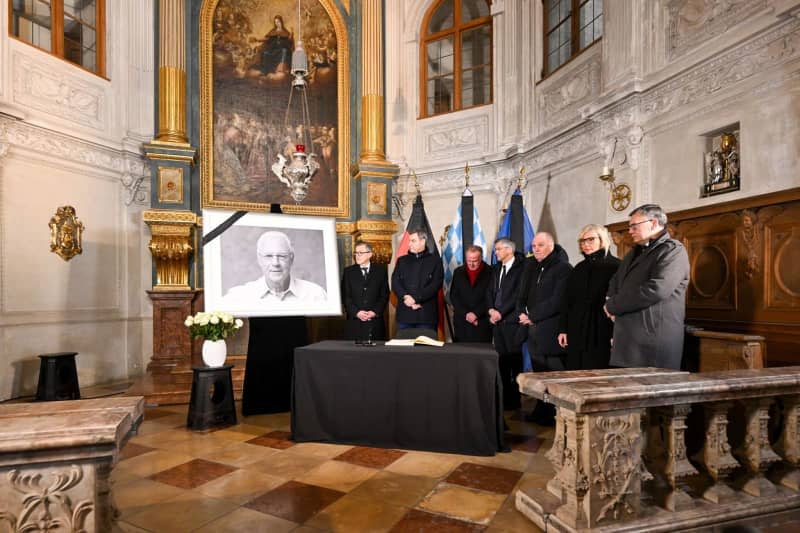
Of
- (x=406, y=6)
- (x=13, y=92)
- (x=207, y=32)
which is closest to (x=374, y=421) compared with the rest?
(x=13, y=92)

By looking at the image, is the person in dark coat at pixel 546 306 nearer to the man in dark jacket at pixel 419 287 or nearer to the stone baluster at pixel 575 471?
the man in dark jacket at pixel 419 287

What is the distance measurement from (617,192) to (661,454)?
3.47m

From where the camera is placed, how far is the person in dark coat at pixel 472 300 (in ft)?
16.0

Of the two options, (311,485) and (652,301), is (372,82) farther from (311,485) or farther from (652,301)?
(311,485)

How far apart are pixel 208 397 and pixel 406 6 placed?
6808 mm

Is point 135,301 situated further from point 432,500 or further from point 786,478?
point 786,478

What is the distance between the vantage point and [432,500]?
261cm

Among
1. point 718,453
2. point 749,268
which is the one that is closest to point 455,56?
point 749,268

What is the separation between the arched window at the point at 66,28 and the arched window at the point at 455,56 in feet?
15.1

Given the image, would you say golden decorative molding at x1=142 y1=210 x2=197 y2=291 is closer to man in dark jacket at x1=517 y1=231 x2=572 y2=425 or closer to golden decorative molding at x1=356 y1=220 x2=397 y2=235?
golden decorative molding at x1=356 y1=220 x2=397 y2=235

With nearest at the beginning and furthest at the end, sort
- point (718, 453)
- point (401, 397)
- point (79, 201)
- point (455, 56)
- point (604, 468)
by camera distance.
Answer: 1. point (604, 468)
2. point (718, 453)
3. point (401, 397)
4. point (79, 201)
5. point (455, 56)

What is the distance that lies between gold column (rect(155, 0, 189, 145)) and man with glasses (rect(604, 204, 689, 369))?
19.1ft

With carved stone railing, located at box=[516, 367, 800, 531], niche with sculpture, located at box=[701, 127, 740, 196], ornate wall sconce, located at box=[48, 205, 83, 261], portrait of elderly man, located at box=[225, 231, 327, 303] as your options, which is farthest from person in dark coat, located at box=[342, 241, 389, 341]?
ornate wall sconce, located at box=[48, 205, 83, 261]

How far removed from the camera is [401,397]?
138 inches
